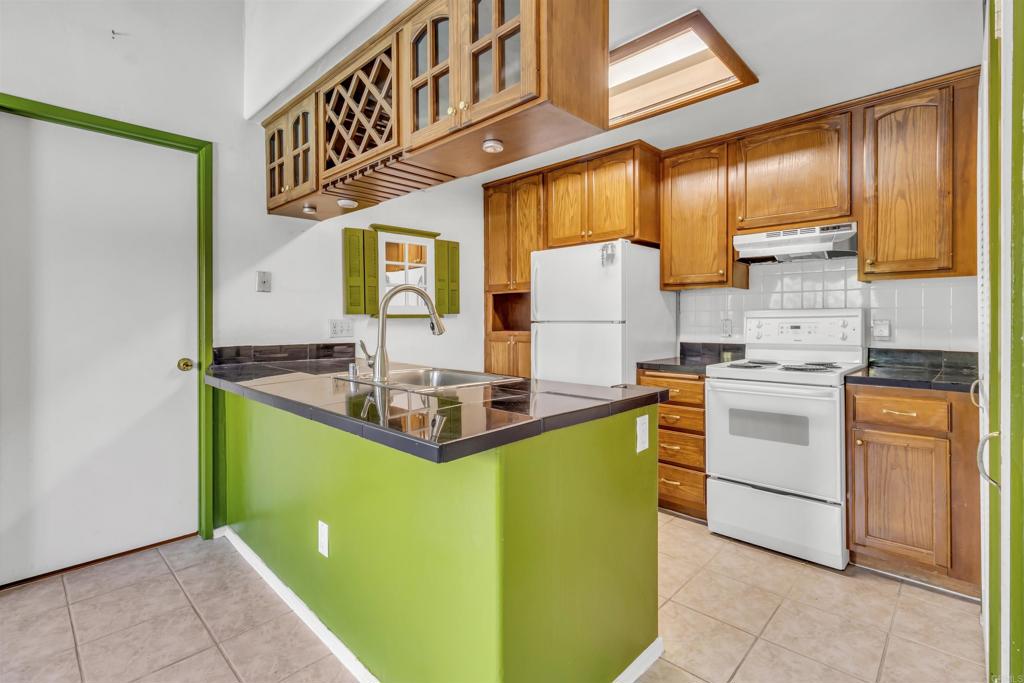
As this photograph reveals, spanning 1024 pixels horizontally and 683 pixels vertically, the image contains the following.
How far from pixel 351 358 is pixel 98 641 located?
5.64ft

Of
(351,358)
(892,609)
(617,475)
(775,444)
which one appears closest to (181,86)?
(351,358)

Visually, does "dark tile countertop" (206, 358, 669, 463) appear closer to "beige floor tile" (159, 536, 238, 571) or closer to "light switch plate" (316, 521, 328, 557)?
"light switch plate" (316, 521, 328, 557)

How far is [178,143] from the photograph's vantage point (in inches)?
98.2

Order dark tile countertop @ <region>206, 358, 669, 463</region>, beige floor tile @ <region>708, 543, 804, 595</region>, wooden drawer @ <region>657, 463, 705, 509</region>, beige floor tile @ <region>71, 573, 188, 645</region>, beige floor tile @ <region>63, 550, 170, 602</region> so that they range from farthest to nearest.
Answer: wooden drawer @ <region>657, 463, 705, 509</region> < beige floor tile @ <region>708, 543, 804, 595</region> < beige floor tile @ <region>63, 550, 170, 602</region> < beige floor tile @ <region>71, 573, 188, 645</region> < dark tile countertop @ <region>206, 358, 669, 463</region>

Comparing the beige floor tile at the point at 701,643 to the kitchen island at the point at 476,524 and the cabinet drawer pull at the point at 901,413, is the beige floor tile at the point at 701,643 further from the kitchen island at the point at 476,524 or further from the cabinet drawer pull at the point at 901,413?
the cabinet drawer pull at the point at 901,413

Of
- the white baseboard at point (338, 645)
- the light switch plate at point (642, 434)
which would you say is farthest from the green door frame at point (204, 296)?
the light switch plate at point (642, 434)

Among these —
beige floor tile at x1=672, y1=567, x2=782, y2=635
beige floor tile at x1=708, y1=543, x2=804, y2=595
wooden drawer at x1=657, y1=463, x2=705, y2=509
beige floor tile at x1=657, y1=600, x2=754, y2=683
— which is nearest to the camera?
beige floor tile at x1=657, y1=600, x2=754, y2=683

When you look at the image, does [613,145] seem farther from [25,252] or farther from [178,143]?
[25,252]

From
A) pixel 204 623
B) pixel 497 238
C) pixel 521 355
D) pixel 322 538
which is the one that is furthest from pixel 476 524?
pixel 497 238

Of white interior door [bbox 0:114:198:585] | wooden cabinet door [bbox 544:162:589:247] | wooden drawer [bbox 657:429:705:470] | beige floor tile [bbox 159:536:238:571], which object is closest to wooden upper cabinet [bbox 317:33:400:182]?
white interior door [bbox 0:114:198:585]

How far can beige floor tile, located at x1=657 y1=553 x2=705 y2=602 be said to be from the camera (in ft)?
7.18

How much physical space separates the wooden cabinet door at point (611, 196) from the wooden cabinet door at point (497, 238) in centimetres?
80

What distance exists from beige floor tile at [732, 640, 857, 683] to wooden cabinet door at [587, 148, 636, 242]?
7.65 feet

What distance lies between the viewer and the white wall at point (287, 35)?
1.97 m
